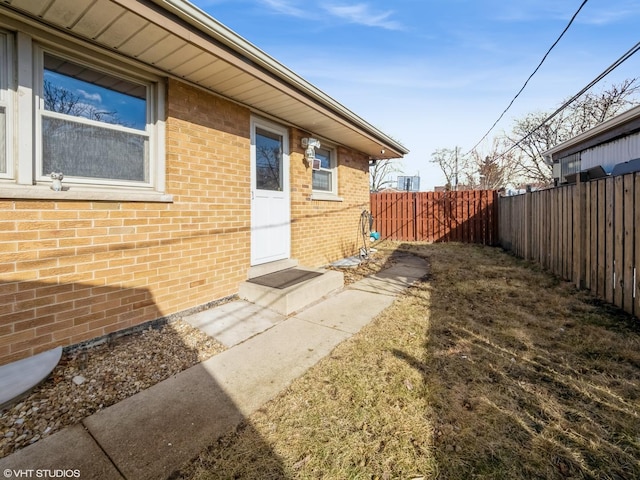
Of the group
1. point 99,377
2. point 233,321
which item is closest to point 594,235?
point 233,321

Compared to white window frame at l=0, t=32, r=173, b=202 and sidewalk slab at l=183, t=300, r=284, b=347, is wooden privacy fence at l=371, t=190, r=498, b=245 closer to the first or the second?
sidewalk slab at l=183, t=300, r=284, b=347

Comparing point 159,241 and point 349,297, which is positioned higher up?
point 159,241

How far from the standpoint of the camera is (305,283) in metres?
4.37

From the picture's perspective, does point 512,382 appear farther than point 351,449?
Yes

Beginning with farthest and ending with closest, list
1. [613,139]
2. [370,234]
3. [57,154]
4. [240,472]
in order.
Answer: [370,234] → [613,139] → [57,154] → [240,472]

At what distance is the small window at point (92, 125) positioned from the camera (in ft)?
9.01

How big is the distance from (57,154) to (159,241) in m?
1.20

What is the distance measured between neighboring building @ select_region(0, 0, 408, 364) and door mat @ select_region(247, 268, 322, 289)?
276 mm

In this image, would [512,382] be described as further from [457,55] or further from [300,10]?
[457,55]

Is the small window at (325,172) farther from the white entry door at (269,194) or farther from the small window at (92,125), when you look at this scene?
the small window at (92,125)

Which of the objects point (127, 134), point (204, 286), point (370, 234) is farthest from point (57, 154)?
point (370, 234)

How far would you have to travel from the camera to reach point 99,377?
2.43 meters

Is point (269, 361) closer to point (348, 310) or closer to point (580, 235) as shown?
point (348, 310)

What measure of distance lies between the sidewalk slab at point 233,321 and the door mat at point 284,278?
15.9 inches
